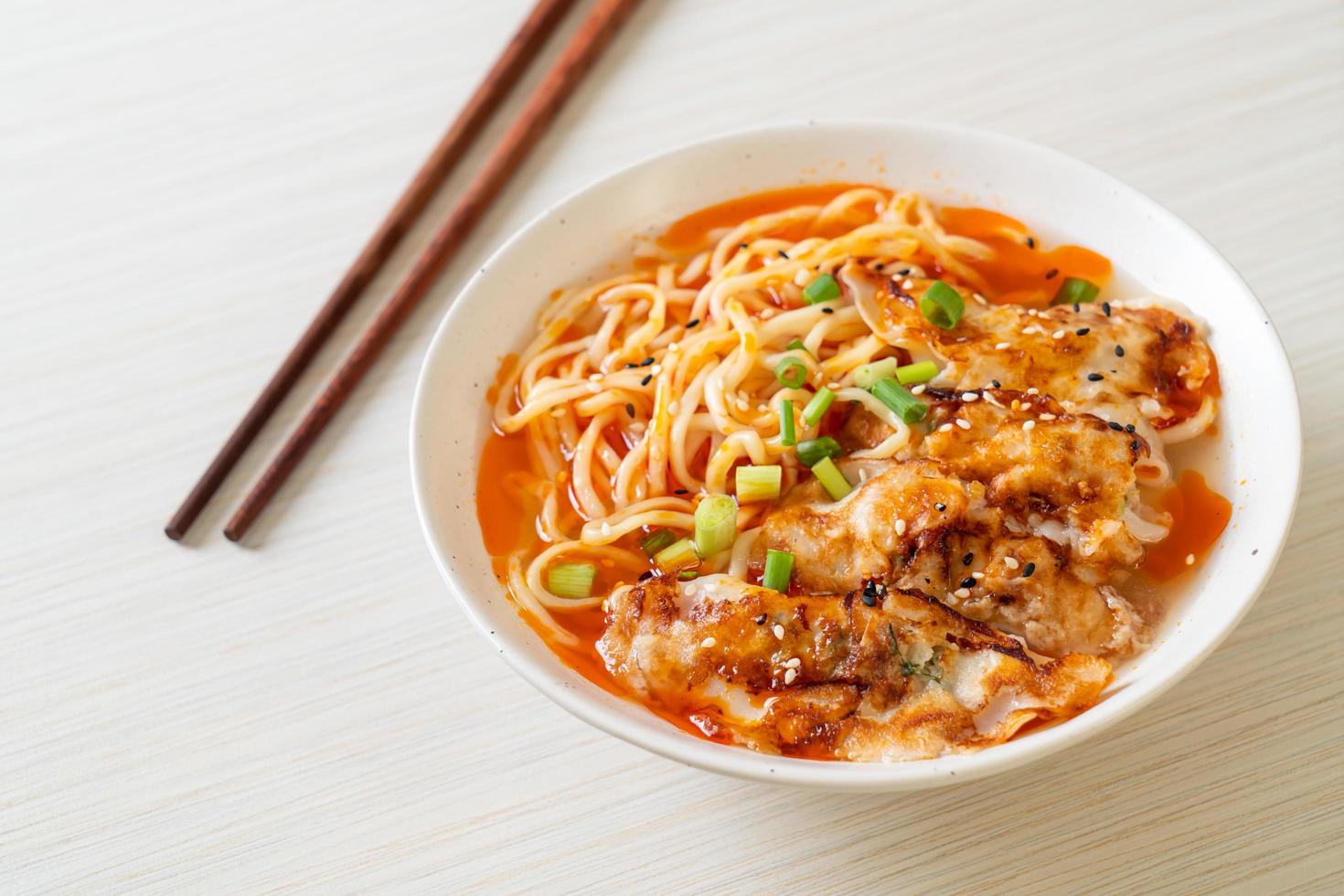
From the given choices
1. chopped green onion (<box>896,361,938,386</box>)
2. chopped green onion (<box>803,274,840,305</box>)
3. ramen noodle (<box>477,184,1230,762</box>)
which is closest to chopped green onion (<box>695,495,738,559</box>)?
ramen noodle (<box>477,184,1230,762</box>)

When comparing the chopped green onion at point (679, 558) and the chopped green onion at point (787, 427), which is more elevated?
the chopped green onion at point (787, 427)

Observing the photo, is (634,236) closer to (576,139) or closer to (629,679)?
(576,139)

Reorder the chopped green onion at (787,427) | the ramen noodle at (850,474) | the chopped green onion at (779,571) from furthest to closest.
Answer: the chopped green onion at (787,427) < the chopped green onion at (779,571) < the ramen noodle at (850,474)

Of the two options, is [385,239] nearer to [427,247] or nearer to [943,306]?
[427,247]

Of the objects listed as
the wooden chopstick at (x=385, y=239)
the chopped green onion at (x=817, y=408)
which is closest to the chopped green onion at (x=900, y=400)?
the chopped green onion at (x=817, y=408)

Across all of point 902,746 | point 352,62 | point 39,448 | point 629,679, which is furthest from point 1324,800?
point 352,62

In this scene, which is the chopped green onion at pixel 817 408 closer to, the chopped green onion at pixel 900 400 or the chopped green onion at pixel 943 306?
the chopped green onion at pixel 900 400
